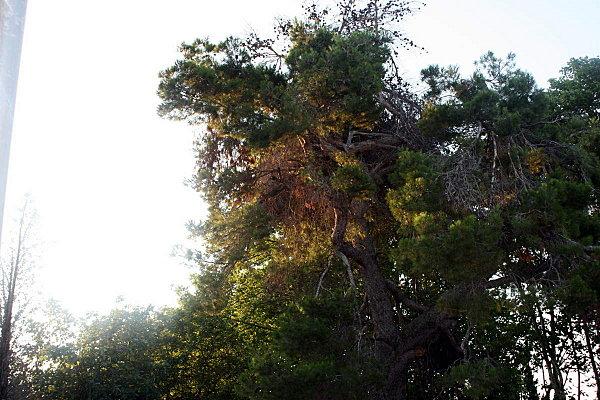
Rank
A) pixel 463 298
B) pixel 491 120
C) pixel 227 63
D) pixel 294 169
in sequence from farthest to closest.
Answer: pixel 294 169 < pixel 227 63 < pixel 491 120 < pixel 463 298

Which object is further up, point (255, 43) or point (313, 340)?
point (255, 43)

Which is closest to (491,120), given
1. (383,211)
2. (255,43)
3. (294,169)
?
(383,211)

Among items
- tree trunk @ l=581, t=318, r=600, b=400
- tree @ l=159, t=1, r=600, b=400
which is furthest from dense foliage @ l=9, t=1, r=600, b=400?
tree trunk @ l=581, t=318, r=600, b=400

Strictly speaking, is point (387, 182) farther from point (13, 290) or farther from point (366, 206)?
point (13, 290)

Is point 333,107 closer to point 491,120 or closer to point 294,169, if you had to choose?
point 294,169

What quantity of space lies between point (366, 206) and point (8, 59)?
36.7ft

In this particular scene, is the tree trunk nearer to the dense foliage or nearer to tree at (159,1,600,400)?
the dense foliage

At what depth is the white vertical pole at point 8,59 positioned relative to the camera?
0.70 m

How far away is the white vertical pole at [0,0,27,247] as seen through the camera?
697 mm

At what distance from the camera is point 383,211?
40.7ft

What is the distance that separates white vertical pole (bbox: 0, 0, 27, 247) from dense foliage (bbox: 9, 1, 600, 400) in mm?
7150

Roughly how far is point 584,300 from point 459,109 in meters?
4.06

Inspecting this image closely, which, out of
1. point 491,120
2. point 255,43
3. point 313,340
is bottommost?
point 313,340

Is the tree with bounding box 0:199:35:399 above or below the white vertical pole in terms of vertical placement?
above
